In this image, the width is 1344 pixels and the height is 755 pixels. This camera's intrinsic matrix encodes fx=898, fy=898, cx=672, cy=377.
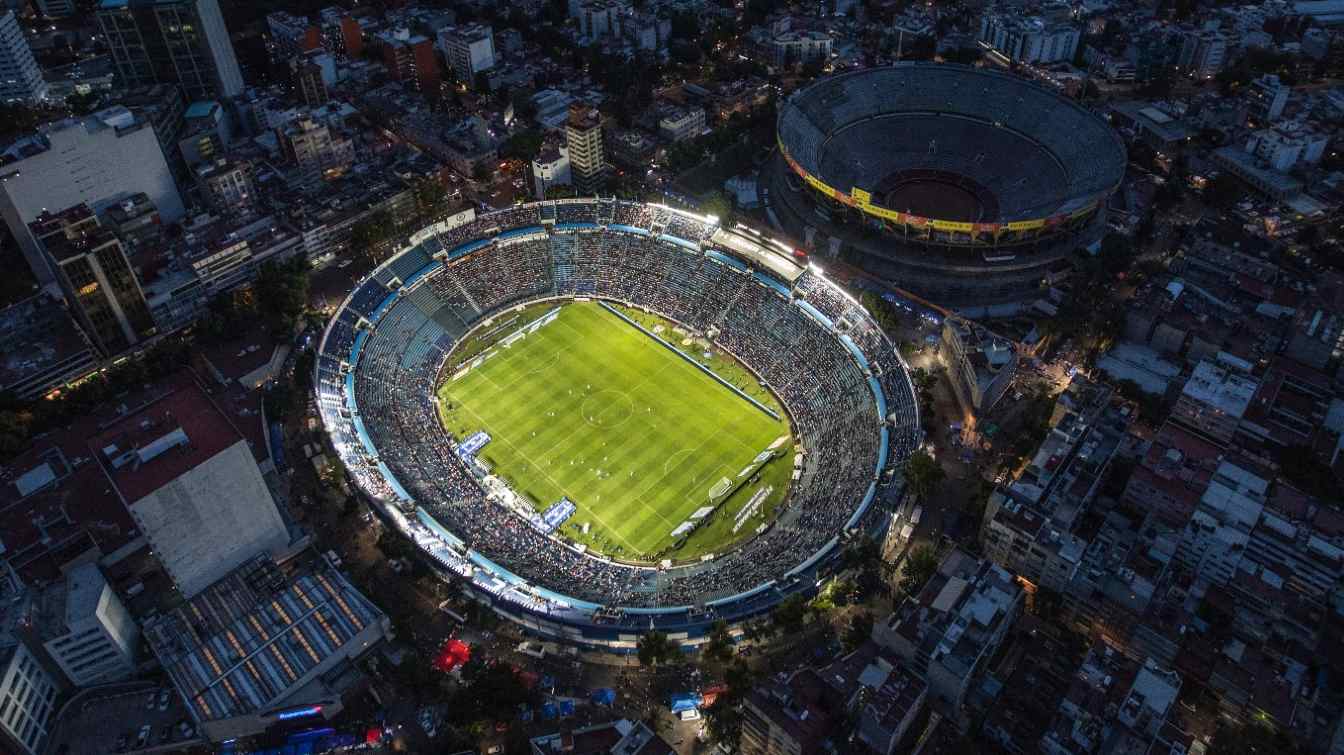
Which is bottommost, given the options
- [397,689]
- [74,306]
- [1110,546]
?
[397,689]

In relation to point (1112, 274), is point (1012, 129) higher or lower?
higher

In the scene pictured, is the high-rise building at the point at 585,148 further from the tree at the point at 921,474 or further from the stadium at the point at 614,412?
the tree at the point at 921,474

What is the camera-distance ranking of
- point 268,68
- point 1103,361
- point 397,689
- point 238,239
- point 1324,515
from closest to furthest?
point 397,689, point 1324,515, point 1103,361, point 238,239, point 268,68

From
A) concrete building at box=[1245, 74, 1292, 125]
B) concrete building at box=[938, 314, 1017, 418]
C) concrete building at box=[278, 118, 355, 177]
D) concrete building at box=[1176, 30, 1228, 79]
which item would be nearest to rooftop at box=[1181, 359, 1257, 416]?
concrete building at box=[938, 314, 1017, 418]

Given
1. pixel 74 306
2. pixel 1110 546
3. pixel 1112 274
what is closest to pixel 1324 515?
pixel 1110 546

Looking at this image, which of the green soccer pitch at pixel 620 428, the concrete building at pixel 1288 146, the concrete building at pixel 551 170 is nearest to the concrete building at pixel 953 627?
the green soccer pitch at pixel 620 428

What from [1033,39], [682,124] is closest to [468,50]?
[682,124]

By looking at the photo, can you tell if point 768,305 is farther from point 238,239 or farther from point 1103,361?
point 238,239
